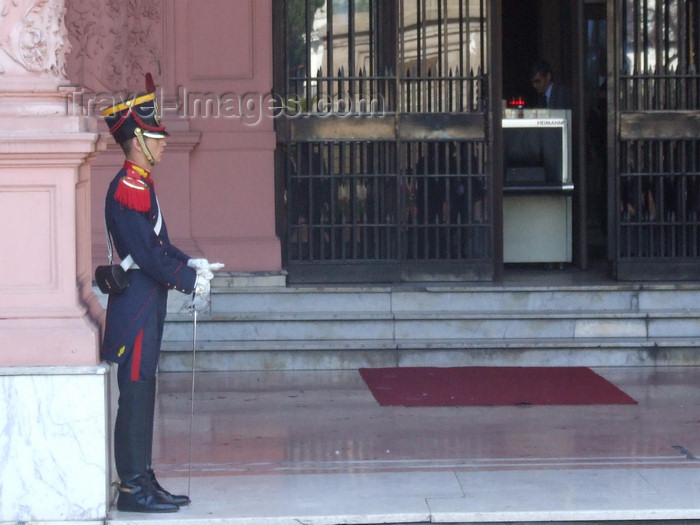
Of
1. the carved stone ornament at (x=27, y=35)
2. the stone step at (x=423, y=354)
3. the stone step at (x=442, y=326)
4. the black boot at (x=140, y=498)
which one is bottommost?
the black boot at (x=140, y=498)

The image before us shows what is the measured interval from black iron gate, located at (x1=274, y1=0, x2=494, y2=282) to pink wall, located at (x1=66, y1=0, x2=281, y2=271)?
27 centimetres

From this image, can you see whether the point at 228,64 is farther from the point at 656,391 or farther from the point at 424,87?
the point at 656,391

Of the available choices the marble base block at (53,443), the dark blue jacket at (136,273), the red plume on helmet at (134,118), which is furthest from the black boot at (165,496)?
the red plume on helmet at (134,118)

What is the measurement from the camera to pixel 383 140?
1068 centimetres

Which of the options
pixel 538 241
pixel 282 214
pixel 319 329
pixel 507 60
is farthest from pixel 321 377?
pixel 507 60

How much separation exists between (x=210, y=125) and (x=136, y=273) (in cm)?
450

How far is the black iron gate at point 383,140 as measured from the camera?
10617 millimetres

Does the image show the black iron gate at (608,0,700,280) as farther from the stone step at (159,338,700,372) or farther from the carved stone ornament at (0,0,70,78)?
the carved stone ornament at (0,0,70,78)

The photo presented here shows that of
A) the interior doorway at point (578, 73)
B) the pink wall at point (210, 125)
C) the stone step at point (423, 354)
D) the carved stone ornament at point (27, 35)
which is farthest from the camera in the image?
the interior doorway at point (578, 73)

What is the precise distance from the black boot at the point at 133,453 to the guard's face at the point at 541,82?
24.6 ft

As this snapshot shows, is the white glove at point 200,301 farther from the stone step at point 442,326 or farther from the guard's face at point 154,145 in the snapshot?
the stone step at point 442,326

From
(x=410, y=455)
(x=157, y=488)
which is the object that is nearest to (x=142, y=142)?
(x=157, y=488)

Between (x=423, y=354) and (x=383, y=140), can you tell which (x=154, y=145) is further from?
(x=383, y=140)

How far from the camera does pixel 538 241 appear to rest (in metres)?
12.2
